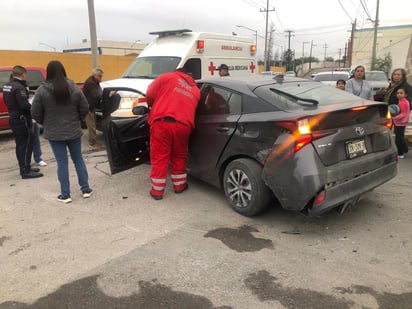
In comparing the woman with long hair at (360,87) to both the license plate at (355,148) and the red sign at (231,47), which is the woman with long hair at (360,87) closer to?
the license plate at (355,148)

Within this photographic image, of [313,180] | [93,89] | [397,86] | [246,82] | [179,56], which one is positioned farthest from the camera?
[179,56]

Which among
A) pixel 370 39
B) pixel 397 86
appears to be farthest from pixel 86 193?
pixel 370 39

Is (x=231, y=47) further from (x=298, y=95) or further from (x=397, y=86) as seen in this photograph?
(x=298, y=95)

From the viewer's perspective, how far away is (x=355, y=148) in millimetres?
3867

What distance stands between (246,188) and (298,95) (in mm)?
1178

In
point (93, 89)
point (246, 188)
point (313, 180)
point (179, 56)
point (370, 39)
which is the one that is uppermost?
point (370, 39)

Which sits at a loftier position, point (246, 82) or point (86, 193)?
point (246, 82)

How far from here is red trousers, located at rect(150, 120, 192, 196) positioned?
471 cm

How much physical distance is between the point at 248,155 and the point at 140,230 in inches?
55.5

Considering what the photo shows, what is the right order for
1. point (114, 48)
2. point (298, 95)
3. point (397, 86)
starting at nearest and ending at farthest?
point (298, 95), point (397, 86), point (114, 48)

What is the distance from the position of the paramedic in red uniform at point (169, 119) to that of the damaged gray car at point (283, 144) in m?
0.19

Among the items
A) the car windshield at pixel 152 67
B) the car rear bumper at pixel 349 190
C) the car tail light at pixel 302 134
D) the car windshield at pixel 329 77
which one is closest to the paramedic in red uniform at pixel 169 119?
the car tail light at pixel 302 134

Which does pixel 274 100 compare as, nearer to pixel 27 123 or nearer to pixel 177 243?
pixel 177 243

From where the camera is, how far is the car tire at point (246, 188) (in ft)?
13.4
